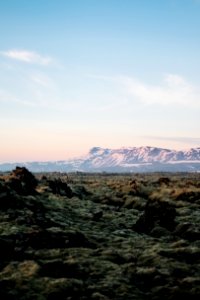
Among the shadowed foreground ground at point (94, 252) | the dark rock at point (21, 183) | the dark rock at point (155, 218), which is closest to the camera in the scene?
the shadowed foreground ground at point (94, 252)

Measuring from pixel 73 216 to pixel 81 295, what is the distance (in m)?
18.4

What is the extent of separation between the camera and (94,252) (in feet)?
75.2

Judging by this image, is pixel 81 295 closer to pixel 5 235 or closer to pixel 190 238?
pixel 5 235

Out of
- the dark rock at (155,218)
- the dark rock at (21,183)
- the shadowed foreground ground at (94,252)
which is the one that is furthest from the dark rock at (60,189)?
the dark rock at (155,218)

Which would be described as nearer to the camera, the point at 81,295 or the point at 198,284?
the point at 81,295

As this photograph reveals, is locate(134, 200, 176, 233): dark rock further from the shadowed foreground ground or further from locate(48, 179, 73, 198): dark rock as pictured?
locate(48, 179, 73, 198): dark rock

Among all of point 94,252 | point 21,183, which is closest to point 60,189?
point 21,183

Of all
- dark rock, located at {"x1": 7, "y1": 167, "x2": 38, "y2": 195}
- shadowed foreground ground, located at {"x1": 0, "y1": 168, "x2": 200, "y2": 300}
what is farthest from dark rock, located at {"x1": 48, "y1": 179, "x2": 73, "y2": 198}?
shadowed foreground ground, located at {"x1": 0, "y1": 168, "x2": 200, "y2": 300}

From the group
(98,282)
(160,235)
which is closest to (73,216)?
(160,235)

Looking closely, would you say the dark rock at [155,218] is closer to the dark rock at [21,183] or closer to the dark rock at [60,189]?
the dark rock at [21,183]

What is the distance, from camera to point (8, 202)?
3341cm

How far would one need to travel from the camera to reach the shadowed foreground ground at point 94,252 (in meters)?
17.8

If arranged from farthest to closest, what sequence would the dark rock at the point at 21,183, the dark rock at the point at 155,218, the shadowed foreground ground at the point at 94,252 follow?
the dark rock at the point at 21,183
the dark rock at the point at 155,218
the shadowed foreground ground at the point at 94,252

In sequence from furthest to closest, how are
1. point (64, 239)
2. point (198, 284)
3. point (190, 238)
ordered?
point (190, 238) → point (64, 239) → point (198, 284)
